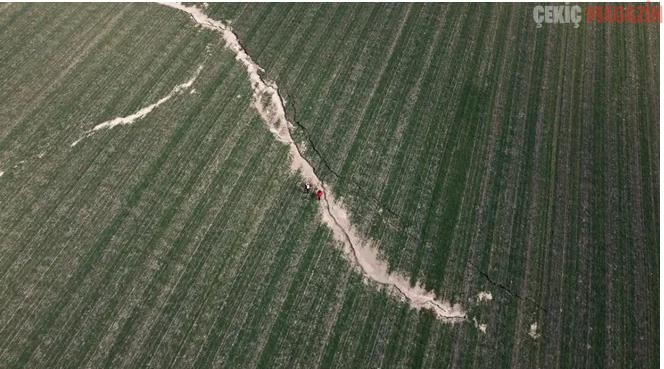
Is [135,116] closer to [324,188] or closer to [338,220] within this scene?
[324,188]

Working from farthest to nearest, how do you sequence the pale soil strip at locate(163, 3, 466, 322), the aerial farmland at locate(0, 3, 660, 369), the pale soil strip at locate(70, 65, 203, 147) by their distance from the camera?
1. the pale soil strip at locate(70, 65, 203, 147)
2. the pale soil strip at locate(163, 3, 466, 322)
3. the aerial farmland at locate(0, 3, 660, 369)

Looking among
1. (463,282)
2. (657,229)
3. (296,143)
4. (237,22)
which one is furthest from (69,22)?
(657,229)

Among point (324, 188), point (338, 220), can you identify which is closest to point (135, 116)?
point (324, 188)

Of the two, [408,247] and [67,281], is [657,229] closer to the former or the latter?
[408,247]

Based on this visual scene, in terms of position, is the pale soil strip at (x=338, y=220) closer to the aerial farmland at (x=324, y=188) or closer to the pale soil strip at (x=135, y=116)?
the aerial farmland at (x=324, y=188)

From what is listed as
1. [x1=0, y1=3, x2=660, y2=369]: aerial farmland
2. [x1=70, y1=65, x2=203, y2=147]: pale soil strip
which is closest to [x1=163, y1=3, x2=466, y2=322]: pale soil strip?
[x1=0, y1=3, x2=660, y2=369]: aerial farmland

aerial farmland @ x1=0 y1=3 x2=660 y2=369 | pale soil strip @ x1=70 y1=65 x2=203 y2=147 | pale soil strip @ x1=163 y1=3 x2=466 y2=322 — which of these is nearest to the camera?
aerial farmland @ x1=0 y1=3 x2=660 y2=369

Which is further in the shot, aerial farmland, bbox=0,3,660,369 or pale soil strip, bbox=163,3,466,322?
pale soil strip, bbox=163,3,466,322

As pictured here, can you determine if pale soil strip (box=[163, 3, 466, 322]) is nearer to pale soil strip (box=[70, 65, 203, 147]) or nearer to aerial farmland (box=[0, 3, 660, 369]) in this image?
aerial farmland (box=[0, 3, 660, 369])
